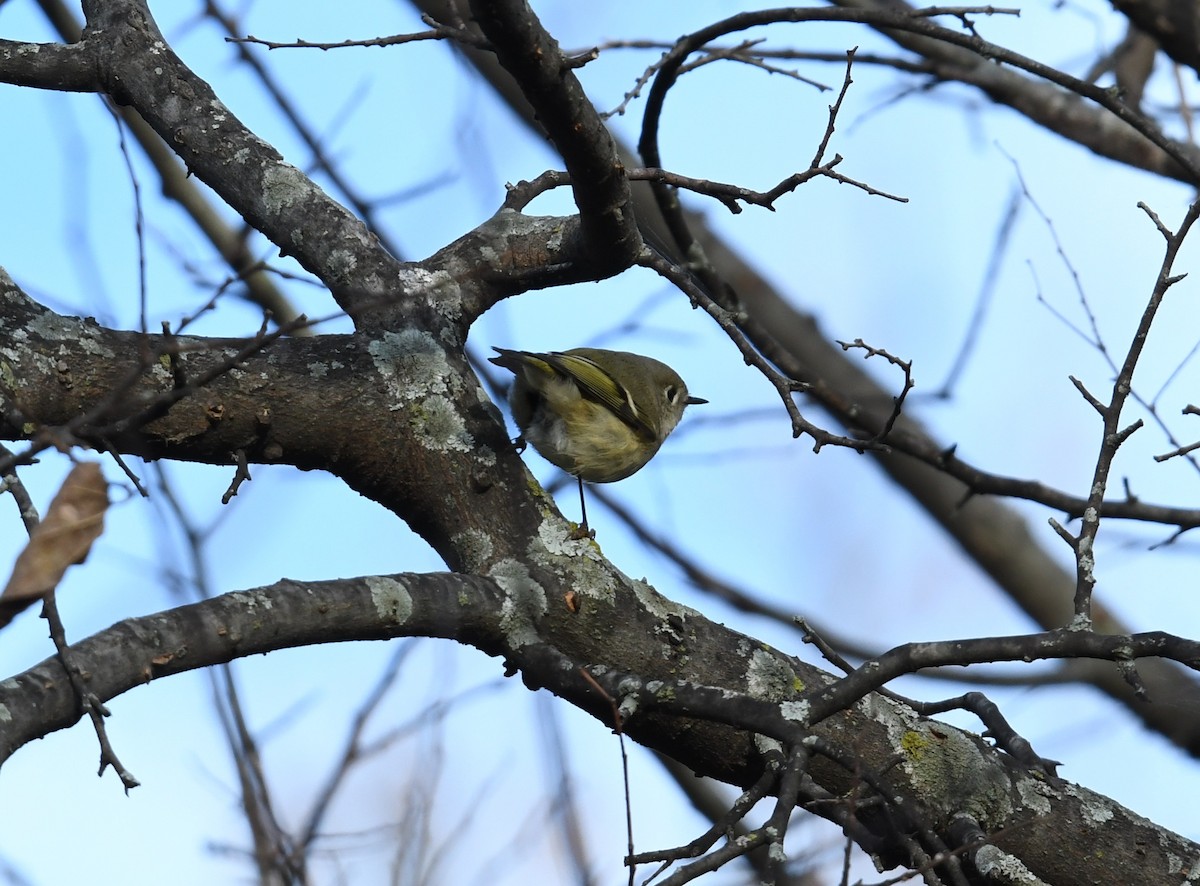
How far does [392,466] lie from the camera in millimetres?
2566

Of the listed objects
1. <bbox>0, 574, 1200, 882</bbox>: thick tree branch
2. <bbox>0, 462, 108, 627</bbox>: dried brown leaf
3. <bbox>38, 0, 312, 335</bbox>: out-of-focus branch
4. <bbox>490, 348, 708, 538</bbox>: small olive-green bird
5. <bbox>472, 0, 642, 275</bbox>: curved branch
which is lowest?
<bbox>0, 462, 108, 627</bbox>: dried brown leaf

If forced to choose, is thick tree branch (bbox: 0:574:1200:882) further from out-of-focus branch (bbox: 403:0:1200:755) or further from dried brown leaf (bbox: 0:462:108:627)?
out-of-focus branch (bbox: 403:0:1200:755)

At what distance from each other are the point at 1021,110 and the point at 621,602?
4.12 meters

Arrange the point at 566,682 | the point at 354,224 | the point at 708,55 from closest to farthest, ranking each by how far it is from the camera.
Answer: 1. the point at 566,682
2. the point at 354,224
3. the point at 708,55

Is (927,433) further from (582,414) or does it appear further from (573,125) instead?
(573,125)

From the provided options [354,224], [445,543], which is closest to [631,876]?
[445,543]

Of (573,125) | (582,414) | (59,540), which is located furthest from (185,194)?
(59,540)

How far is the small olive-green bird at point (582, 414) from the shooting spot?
3795 mm

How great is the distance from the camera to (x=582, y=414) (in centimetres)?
382

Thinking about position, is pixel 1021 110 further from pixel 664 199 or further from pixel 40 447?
pixel 40 447

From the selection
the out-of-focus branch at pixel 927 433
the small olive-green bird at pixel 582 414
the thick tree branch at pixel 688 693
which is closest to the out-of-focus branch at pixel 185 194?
the out-of-focus branch at pixel 927 433

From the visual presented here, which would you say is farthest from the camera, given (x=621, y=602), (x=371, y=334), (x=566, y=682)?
(x=371, y=334)

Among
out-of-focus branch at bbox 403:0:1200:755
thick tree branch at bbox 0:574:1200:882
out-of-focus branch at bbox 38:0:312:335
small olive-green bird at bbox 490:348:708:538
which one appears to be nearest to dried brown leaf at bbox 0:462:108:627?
thick tree branch at bbox 0:574:1200:882

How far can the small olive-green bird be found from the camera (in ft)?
12.5
